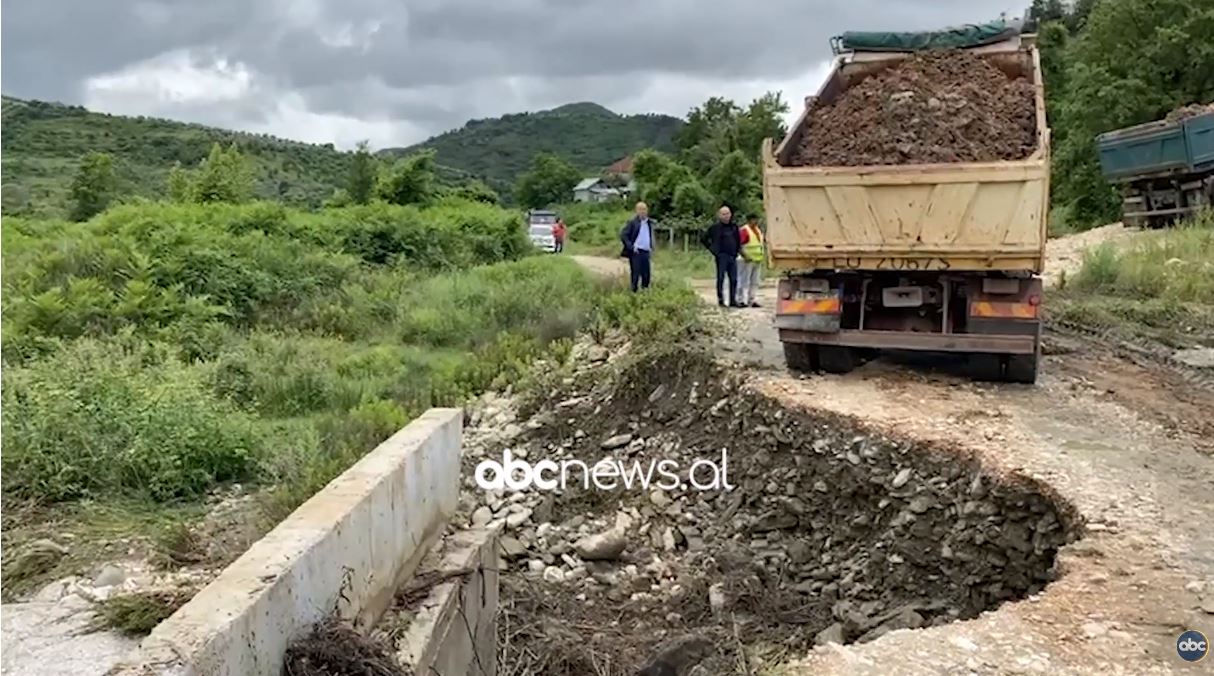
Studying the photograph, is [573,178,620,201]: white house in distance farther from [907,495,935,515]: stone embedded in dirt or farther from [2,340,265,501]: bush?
[907,495,935,515]: stone embedded in dirt

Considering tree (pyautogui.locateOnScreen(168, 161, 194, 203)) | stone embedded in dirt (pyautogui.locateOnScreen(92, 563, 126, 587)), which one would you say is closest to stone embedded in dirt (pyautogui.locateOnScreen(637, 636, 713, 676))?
stone embedded in dirt (pyautogui.locateOnScreen(92, 563, 126, 587))

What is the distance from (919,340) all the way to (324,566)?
5.39 metres

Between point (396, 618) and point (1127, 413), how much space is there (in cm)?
533

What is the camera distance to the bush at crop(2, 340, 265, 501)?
6418 mm

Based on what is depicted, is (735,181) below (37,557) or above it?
above

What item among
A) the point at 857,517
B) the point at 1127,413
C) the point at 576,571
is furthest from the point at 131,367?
the point at 1127,413

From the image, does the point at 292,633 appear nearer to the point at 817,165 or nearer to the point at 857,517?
the point at 857,517

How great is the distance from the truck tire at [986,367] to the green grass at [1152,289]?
11.0 ft

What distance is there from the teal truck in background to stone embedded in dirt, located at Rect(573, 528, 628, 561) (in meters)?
15.0

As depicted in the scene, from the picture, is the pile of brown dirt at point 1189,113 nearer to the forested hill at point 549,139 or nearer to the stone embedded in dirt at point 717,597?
the stone embedded in dirt at point 717,597

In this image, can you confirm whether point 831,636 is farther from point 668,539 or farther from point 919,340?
point 919,340

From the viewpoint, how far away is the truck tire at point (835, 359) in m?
8.66

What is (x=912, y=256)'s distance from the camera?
25.3 ft

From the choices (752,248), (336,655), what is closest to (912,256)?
(336,655)
